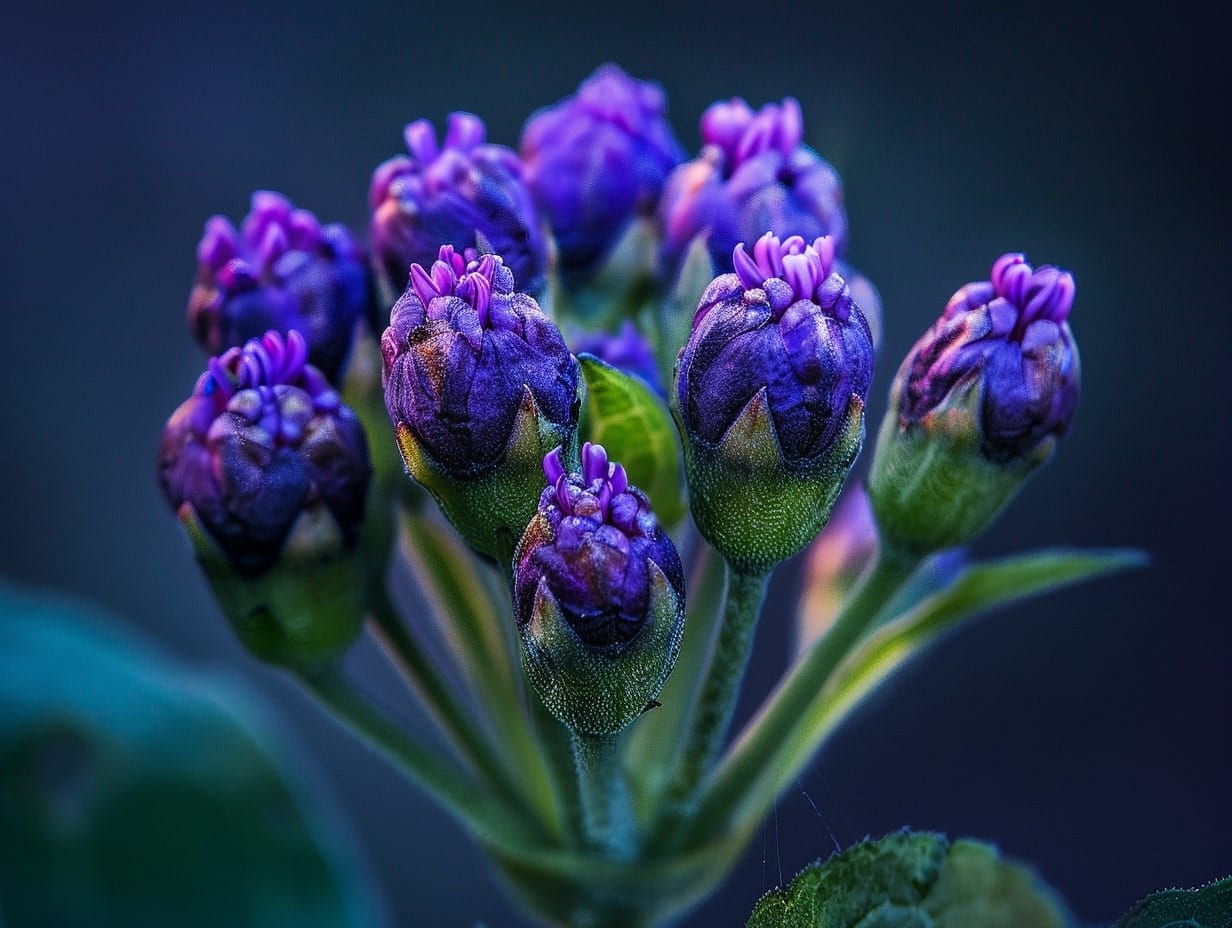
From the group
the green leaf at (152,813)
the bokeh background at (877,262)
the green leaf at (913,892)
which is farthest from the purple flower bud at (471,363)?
the bokeh background at (877,262)

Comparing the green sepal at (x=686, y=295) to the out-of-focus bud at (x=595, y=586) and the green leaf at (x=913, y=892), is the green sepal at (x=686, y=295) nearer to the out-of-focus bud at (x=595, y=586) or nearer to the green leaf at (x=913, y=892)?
the out-of-focus bud at (x=595, y=586)

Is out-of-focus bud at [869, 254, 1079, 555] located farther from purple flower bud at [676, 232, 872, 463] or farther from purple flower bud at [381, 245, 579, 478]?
purple flower bud at [381, 245, 579, 478]

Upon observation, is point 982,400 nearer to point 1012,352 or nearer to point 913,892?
point 1012,352

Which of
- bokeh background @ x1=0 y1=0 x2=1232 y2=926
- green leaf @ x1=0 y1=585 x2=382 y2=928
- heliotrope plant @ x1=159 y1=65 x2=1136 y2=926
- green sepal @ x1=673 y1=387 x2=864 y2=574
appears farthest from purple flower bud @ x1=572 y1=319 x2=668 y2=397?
bokeh background @ x1=0 y1=0 x2=1232 y2=926

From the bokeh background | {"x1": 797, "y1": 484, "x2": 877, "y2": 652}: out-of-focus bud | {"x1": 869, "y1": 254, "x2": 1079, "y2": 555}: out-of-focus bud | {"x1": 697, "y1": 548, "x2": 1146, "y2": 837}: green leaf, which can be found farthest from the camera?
the bokeh background

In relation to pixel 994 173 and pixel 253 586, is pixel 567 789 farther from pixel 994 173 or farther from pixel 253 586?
pixel 994 173

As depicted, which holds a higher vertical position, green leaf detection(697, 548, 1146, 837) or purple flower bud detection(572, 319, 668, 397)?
purple flower bud detection(572, 319, 668, 397)
